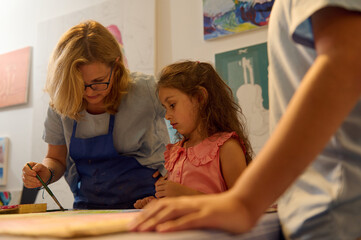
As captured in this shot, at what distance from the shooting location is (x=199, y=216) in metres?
0.34

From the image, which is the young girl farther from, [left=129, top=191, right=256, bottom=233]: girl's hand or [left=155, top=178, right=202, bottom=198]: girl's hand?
[left=129, top=191, right=256, bottom=233]: girl's hand

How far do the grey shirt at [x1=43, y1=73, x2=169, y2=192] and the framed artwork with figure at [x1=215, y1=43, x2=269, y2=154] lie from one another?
1.48ft

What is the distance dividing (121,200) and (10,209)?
0.34 m

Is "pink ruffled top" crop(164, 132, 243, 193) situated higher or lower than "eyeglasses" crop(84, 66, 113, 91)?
lower

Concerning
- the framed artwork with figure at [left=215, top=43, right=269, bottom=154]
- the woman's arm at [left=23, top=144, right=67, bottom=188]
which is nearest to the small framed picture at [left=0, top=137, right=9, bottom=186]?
the woman's arm at [left=23, top=144, right=67, bottom=188]

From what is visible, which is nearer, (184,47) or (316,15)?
(316,15)

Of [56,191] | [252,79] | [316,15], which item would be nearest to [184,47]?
Result: [252,79]

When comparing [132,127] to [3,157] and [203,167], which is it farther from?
[3,157]

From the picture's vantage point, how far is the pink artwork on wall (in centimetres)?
238

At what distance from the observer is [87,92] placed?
1142mm

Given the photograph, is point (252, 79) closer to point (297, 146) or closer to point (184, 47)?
point (184, 47)

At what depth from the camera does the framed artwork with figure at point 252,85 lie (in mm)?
1477

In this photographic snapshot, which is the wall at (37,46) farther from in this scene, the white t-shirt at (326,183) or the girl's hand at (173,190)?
the white t-shirt at (326,183)

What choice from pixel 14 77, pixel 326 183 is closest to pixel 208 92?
pixel 326 183
